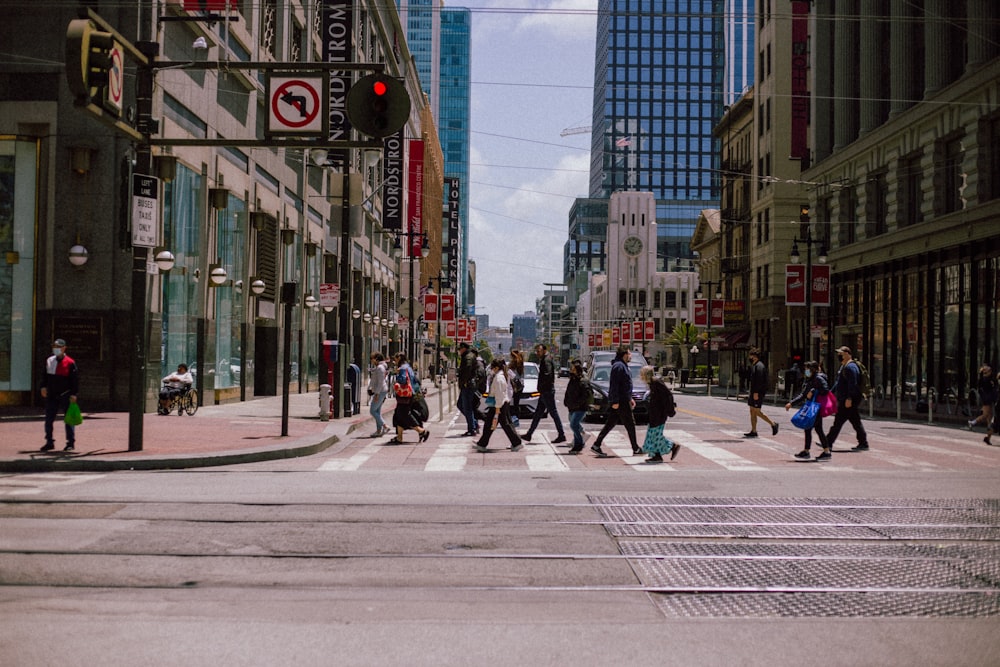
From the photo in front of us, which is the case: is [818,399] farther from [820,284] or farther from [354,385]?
[820,284]

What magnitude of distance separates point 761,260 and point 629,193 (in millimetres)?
92731

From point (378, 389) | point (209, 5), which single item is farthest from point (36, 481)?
point (209, 5)

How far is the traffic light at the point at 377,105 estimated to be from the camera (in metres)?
14.8

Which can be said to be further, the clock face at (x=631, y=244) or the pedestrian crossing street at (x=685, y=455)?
the clock face at (x=631, y=244)

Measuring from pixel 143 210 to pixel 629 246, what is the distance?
142 m

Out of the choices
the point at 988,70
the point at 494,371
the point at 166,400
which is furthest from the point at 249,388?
the point at 988,70

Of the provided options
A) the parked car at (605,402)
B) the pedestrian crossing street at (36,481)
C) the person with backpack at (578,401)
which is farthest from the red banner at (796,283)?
the pedestrian crossing street at (36,481)

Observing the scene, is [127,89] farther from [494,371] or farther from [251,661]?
[251,661]

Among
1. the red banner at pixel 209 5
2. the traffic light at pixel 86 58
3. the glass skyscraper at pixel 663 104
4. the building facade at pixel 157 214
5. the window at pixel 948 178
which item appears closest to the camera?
the traffic light at pixel 86 58

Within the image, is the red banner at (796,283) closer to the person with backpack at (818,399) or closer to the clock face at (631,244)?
the person with backpack at (818,399)

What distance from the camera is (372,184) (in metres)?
63.7

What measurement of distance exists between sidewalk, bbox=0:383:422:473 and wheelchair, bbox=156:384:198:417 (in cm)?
20

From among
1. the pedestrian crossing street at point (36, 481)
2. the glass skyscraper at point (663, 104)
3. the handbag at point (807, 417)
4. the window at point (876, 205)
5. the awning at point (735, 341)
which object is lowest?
the pedestrian crossing street at point (36, 481)

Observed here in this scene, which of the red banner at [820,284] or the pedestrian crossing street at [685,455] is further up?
the red banner at [820,284]
